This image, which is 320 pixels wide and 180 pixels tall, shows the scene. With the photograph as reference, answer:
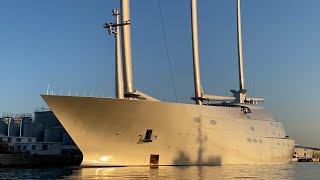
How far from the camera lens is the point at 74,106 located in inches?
1356

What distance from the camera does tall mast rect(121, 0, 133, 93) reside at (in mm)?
38625

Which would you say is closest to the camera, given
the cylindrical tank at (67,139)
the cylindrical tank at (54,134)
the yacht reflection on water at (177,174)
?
the yacht reflection on water at (177,174)

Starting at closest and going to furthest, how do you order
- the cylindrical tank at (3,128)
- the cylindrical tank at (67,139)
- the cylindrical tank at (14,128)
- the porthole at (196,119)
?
the porthole at (196,119) → the cylindrical tank at (67,139) → the cylindrical tank at (14,128) → the cylindrical tank at (3,128)

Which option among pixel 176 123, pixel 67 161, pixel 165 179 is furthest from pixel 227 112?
pixel 67 161

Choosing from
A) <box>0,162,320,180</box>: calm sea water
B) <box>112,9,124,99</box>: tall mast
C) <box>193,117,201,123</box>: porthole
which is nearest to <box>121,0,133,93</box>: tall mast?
<box>112,9,124,99</box>: tall mast

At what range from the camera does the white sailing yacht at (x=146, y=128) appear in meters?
34.7

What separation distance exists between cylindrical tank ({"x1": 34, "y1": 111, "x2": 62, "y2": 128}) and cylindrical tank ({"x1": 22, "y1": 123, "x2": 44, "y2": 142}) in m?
1.24

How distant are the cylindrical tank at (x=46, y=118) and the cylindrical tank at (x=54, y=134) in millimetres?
2299

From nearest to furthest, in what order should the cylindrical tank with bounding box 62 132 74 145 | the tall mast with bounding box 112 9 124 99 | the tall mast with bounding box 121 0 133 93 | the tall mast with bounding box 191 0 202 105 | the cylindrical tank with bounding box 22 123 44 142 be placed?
the tall mast with bounding box 121 0 133 93, the tall mast with bounding box 112 9 124 99, the tall mast with bounding box 191 0 202 105, the cylindrical tank with bounding box 62 132 74 145, the cylindrical tank with bounding box 22 123 44 142

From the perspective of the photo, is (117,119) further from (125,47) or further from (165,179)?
(165,179)

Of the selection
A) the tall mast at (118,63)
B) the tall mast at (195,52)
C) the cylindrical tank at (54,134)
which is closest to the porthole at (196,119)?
the tall mast at (195,52)

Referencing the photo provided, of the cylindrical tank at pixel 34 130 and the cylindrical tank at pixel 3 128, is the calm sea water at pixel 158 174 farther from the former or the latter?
the cylindrical tank at pixel 3 128

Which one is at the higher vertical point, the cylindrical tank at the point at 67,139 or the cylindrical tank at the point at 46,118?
the cylindrical tank at the point at 46,118

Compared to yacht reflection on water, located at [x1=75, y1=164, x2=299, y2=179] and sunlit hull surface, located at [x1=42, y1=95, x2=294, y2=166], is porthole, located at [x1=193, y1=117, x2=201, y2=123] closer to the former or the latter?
sunlit hull surface, located at [x1=42, y1=95, x2=294, y2=166]
